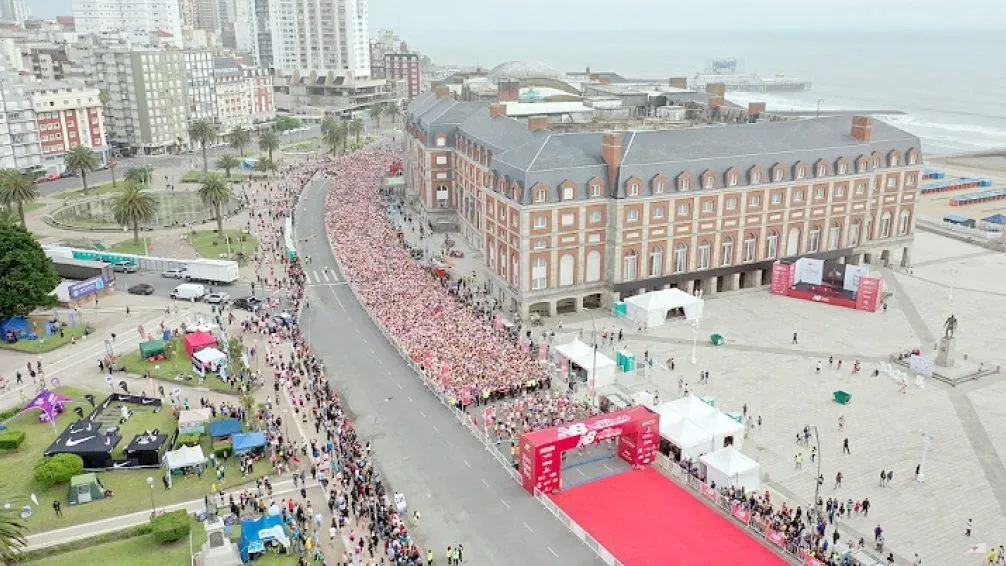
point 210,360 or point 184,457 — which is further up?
point 210,360

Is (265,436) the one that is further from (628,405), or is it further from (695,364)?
(695,364)

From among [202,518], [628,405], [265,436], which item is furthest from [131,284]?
[628,405]

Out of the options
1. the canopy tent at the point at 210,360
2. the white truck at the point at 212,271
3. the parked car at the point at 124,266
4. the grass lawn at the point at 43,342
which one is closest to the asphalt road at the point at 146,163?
the parked car at the point at 124,266

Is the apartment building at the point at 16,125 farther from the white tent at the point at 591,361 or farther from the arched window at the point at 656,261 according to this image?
the white tent at the point at 591,361

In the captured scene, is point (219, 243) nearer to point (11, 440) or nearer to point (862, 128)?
point (11, 440)

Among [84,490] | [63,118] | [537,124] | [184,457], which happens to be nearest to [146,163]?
[63,118]

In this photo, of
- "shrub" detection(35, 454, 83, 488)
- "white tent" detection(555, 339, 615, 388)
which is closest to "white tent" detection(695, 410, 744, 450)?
"white tent" detection(555, 339, 615, 388)

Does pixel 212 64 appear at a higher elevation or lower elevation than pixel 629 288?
higher

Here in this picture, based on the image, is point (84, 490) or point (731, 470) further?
point (731, 470)
